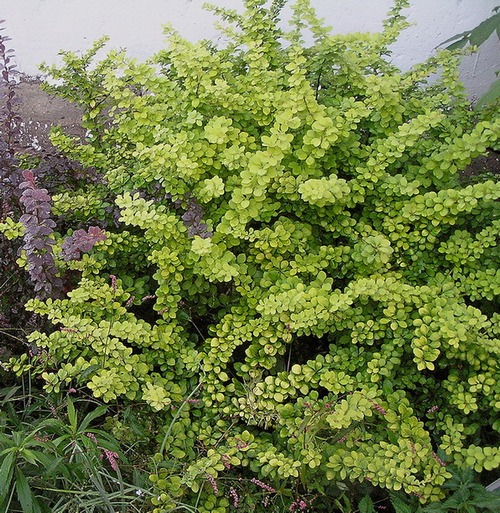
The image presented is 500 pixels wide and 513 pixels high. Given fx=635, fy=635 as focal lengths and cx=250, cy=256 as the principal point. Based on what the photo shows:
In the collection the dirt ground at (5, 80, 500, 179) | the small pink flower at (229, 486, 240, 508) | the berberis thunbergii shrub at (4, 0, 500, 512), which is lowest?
the small pink flower at (229, 486, 240, 508)

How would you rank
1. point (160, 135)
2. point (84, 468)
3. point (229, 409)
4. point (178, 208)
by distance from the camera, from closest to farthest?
1. point (84, 468)
2. point (229, 409)
3. point (160, 135)
4. point (178, 208)

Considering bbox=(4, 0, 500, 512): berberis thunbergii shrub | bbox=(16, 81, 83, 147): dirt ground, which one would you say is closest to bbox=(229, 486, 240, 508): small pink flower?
bbox=(4, 0, 500, 512): berberis thunbergii shrub

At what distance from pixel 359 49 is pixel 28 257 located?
63.2 inches

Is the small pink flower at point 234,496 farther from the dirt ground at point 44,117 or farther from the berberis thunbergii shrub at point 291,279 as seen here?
the dirt ground at point 44,117

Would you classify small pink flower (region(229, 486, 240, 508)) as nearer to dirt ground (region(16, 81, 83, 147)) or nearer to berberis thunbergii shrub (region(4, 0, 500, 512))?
berberis thunbergii shrub (region(4, 0, 500, 512))

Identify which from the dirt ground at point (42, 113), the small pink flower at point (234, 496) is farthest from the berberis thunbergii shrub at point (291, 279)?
the dirt ground at point (42, 113)

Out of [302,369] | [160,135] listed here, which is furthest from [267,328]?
[160,135]

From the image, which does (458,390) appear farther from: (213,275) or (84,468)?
(84,468)

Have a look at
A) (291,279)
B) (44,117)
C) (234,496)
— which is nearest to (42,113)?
(44,117)

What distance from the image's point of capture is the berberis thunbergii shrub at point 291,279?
7.09 feet

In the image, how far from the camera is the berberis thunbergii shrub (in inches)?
85.1

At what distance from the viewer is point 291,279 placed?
236cm

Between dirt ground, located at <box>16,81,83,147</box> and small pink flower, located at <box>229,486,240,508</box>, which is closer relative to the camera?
small pink flower, located at <box>229,486,240,508</box>

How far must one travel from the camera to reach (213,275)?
2.27 m
